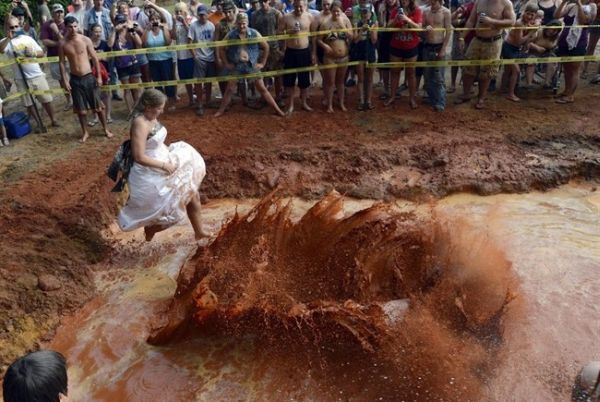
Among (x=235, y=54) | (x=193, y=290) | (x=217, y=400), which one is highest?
(x=235, y=54)

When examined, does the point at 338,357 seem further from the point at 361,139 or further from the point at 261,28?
the point at 261,28

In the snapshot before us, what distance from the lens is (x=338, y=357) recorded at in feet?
14.6

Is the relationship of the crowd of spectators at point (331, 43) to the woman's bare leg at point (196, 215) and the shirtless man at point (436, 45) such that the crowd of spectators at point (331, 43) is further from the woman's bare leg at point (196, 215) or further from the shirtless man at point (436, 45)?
the woman's bare leg at point (196, 215)

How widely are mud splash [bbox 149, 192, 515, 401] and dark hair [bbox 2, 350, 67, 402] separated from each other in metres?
2.40

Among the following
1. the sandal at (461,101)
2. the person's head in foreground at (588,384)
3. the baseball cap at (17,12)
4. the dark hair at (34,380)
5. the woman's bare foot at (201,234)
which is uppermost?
the baseball cap at (17,12)

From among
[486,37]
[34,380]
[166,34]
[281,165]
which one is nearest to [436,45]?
[486,37]

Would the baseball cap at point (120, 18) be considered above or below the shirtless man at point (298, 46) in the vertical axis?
above

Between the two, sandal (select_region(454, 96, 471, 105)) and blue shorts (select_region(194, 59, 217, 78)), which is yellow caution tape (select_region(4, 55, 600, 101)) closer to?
blue shorts (select_region(194, 59, 217, 78))

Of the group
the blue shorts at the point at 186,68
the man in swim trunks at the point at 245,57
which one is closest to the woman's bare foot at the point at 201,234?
the man in swim trunks at the point at 245,57

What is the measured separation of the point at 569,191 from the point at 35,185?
740 centimetres

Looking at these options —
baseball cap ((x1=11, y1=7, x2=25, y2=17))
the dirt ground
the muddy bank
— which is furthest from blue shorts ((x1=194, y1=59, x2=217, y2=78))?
baseball cap ((x1=11, y1=7, x2=25, y2=17))

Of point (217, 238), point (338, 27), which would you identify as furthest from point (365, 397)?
point (338, 27)

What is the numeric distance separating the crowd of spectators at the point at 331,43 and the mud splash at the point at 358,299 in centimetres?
397

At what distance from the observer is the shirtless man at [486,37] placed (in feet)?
27.1
